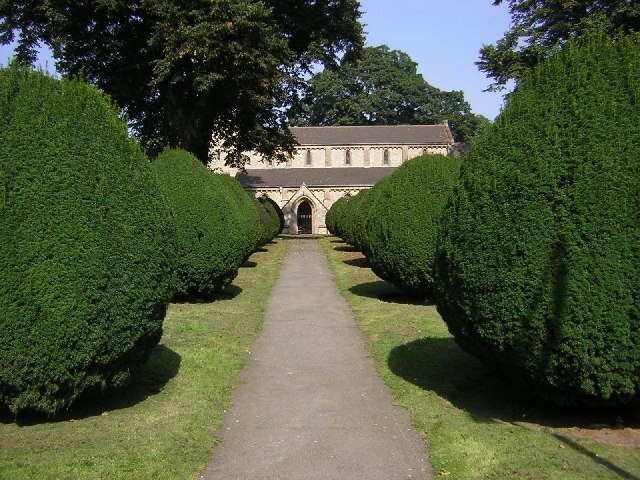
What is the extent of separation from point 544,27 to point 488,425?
23.9 m

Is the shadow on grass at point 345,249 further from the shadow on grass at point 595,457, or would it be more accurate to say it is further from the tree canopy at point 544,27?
the shadow on grass at point 595,457

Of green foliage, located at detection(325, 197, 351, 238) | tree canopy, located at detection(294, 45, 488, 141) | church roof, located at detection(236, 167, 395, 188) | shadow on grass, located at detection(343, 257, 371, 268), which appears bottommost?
shadow on grass, located at detection(343, 257, 371, 268)

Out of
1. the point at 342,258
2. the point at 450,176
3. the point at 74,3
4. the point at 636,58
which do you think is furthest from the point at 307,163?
the point at 636,58

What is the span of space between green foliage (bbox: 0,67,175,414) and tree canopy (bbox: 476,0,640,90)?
19503 mm

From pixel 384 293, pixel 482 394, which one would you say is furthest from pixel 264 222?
pixel 482 394

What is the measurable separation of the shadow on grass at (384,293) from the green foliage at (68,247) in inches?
398

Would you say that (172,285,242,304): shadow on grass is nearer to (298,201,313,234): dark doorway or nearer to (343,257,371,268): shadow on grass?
(343,257,371,268): shadow on grass

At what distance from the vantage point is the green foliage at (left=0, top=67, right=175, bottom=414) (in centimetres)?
629

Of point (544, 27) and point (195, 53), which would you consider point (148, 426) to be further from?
point (544, 27)

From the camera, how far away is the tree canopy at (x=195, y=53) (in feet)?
72.3

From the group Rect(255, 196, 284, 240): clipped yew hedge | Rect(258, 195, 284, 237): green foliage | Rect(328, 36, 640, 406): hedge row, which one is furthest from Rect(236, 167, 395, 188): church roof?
Rect(328, 36, 640, 406): hedge row

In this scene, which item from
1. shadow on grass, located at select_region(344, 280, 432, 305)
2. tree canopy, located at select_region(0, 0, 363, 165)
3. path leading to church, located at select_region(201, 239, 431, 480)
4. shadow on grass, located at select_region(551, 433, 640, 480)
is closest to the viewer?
shadow on grass, located at select_region(551, 433, 640, 480)

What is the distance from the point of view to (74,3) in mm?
23562

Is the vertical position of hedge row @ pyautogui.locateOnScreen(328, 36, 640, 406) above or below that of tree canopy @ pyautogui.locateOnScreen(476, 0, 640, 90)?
below
